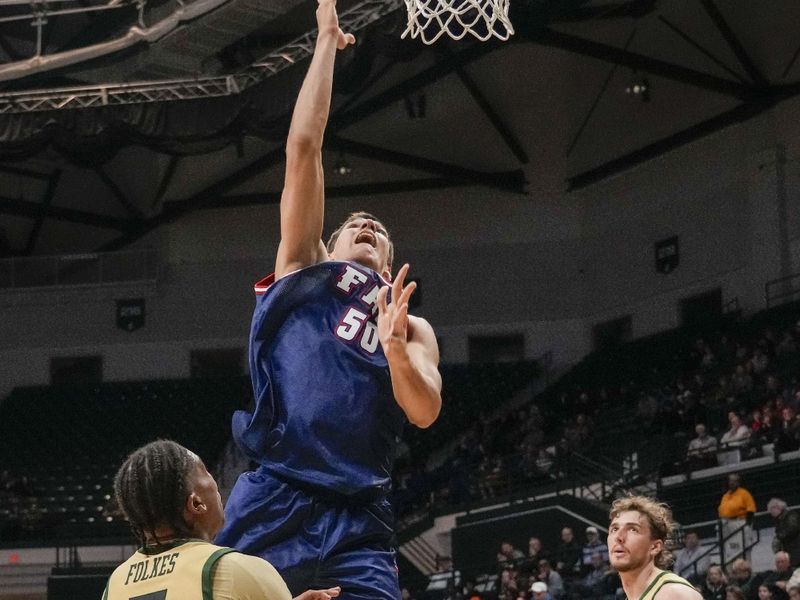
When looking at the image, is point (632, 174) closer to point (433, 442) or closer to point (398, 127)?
point (398, 127)

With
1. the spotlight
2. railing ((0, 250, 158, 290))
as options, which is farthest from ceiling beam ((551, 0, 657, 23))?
railing ((0, 250, 158, 290))

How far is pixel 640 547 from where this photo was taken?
18.4 feet

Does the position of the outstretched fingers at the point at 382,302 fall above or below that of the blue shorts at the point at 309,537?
above

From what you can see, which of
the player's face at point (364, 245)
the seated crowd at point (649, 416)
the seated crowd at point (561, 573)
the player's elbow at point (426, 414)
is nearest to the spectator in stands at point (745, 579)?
the seated crowd at point (561, 573)

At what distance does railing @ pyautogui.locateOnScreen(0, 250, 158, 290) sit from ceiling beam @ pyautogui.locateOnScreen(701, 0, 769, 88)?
12836 millimetres

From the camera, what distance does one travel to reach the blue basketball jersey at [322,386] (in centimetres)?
394

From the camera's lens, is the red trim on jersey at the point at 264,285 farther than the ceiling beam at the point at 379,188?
No

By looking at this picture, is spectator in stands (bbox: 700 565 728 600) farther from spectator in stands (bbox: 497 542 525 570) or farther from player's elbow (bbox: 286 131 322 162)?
player's elbow (bbox: 286 131 322 162)

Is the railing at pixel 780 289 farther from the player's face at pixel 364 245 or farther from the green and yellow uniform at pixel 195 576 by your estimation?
the green and yellow uniform at pixel 195 576

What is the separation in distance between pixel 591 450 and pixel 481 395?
4989 mm

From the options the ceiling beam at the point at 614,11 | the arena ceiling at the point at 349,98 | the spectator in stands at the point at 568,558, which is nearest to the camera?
the spectator in stands at the point at 568,558

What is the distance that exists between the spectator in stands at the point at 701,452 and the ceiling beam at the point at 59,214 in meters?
14.9

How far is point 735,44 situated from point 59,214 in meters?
14.3

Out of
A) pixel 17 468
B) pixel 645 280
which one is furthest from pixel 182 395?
pixel 645 280
